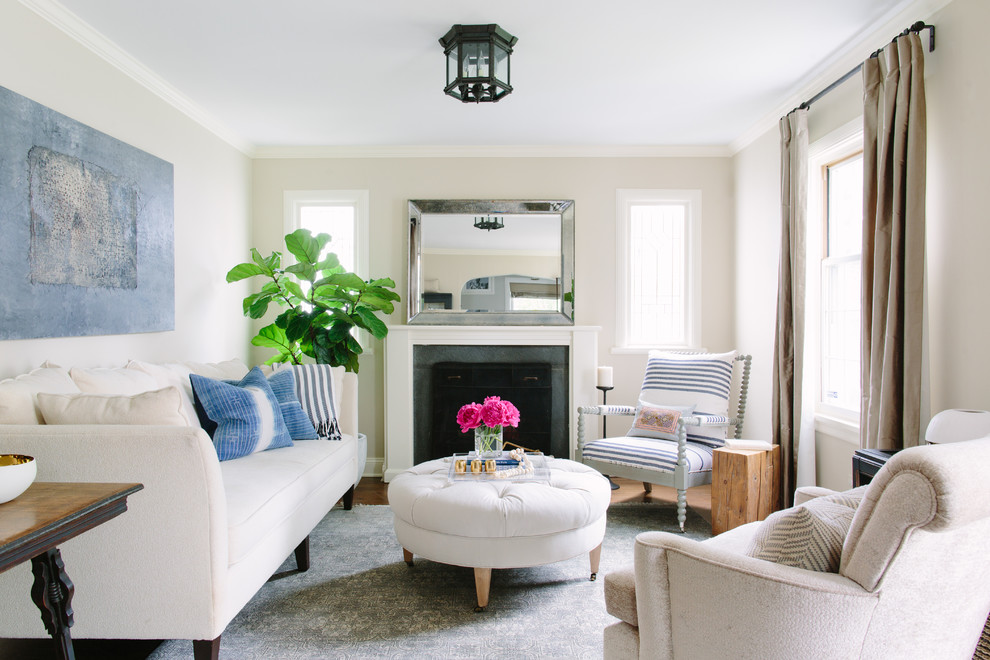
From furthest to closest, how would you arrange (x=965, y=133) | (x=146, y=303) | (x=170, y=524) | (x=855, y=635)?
(x=146, y=303), (x=965, y=133), (x=170, y=524), (x=855, y=635)

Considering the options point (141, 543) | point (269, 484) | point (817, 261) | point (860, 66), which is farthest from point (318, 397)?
point (860, 66)

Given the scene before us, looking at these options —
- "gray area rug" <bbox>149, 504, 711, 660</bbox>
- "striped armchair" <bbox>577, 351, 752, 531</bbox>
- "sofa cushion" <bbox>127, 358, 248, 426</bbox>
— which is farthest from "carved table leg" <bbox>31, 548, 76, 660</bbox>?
"striped armchair" <bbox>577, 351, 752, 531</bbox>

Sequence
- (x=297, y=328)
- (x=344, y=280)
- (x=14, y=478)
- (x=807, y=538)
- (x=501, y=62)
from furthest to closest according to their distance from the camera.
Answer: (x=344, y=280), (x=297, y=328), (x=501, y=62), (x=14, y=478), (x=807, y=538)

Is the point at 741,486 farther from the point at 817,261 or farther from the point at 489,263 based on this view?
the point at 489,263

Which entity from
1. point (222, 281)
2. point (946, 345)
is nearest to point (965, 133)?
point (946, 345)

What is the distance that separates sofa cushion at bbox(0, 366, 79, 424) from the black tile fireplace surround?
248 centimetres

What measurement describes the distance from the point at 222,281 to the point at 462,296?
1.67 m

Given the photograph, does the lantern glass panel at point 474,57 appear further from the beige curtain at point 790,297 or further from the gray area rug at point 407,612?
the gray area rug at point 407,612

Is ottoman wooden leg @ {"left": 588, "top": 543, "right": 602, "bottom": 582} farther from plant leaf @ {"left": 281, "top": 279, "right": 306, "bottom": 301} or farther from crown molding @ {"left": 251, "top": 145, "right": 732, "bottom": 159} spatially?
crown molding @ {"left": 251, "top": 145, "right": 732, "bottom": 159}

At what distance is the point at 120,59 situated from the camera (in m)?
2.94

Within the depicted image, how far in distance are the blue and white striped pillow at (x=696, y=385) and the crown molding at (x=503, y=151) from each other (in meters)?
1.57

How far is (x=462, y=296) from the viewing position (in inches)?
178

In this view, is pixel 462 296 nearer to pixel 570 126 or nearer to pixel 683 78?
pixel 570 126

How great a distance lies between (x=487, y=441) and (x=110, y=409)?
5.09ft
